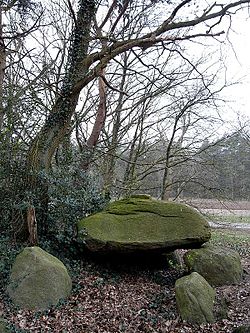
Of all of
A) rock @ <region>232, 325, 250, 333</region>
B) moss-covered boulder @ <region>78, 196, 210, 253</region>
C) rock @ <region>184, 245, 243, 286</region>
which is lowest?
rock @ <region>232, 325, 250, 333</region>

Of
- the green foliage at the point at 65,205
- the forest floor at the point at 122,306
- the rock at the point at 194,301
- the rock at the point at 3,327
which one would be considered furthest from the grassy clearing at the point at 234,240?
the rock at the point at 3,327

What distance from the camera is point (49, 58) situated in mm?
10492

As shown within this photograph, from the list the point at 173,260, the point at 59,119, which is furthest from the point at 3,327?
the point at 59,119

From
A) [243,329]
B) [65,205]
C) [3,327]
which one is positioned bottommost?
Answer: [3,327]

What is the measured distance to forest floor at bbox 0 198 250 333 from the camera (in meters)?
4.88

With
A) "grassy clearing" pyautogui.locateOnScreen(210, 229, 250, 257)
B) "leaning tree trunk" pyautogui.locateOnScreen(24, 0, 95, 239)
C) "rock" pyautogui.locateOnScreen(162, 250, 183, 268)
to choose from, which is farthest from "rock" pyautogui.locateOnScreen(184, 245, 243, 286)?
"grassy clearing" pyautogui.locateOnScreen(210, 229, 250, 257)

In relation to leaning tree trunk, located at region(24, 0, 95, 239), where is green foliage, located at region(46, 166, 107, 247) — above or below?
below

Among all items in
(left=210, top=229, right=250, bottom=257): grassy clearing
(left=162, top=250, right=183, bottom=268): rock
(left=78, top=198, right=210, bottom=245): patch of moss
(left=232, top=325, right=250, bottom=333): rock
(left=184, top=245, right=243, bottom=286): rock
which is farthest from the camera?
(left=210, top=229, right=250, bottom=257): grassy clearing

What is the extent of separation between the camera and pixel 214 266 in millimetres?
6461

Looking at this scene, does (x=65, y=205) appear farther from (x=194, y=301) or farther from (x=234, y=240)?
(x=234, y=240)

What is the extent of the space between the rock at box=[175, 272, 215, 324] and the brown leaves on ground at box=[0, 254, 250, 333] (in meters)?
0.11

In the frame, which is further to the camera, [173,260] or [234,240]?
[234,240]

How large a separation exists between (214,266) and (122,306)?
1912 mm

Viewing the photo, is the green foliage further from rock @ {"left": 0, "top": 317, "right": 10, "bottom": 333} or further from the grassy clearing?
the grassy clearing
